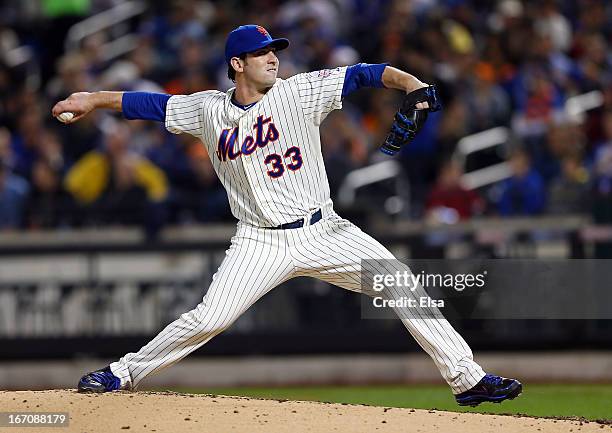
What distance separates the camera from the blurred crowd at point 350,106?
12594 mm

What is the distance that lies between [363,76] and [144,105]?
1.23m

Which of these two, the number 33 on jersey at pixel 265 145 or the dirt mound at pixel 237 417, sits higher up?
the number 33 on jersey at pixel 265 145

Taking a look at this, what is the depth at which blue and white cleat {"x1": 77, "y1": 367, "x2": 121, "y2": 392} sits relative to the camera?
7199mm

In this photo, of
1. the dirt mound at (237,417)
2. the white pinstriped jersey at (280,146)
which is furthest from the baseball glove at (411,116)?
Result: the dirt mound at (237,417)

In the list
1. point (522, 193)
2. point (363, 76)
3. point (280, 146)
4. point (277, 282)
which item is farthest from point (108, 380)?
point (522, 193)

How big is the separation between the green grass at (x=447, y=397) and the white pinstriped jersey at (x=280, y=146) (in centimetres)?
238

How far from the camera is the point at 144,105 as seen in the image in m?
7.38

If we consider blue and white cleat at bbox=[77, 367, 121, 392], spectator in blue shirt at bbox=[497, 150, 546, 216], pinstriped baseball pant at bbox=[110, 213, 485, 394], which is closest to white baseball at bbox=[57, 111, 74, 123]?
pinstriped baseball pant at bbox=[110, 213, 485, 394]

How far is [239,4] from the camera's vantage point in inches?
647

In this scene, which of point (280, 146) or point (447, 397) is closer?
point (280, 146)

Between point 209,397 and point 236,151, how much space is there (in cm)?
132

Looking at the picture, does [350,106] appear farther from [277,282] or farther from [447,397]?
[277,282]

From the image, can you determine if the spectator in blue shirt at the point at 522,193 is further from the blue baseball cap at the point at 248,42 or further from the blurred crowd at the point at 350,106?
the blue baseball cap at the point at 248,42

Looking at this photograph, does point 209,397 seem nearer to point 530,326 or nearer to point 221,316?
point 221,316
